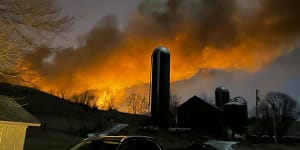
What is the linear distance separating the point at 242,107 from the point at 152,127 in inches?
759

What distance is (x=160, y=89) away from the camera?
4853 cm

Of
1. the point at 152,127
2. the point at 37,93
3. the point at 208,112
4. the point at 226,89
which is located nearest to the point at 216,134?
the point at 208,112

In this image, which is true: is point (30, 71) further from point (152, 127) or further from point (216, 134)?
point (216, 134)

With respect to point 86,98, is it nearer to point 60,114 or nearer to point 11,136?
point 60,114

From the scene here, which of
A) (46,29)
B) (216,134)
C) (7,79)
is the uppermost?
(46,29)

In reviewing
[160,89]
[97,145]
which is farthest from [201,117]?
[97,145]

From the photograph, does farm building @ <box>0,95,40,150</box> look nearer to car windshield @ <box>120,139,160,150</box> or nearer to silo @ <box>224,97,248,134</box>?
car windshield @ <box>120,139,160,150</box>

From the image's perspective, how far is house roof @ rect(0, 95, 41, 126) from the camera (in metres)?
11.6

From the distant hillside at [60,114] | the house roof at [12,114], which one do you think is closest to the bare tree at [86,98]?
the distant hillside at [60,114]

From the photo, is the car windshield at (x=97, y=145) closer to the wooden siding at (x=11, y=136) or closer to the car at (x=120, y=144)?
the car at (x=120, y=144)

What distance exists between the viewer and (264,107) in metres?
81.6

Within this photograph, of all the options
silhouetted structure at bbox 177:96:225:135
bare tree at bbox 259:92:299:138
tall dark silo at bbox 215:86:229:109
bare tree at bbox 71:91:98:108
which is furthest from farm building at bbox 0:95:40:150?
bare tree at bbox 71:91:98:108

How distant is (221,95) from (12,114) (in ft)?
193

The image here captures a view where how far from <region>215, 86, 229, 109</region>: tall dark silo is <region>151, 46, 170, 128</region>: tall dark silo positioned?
21752mm
